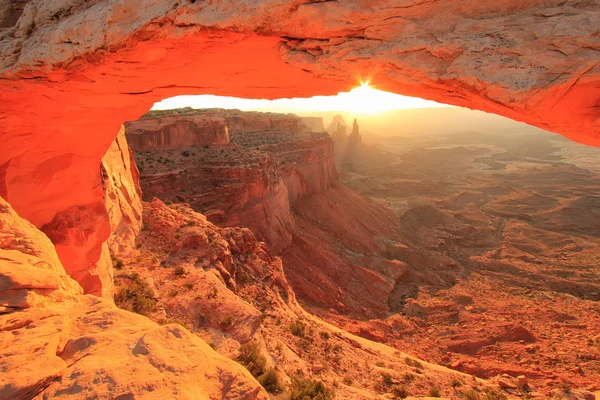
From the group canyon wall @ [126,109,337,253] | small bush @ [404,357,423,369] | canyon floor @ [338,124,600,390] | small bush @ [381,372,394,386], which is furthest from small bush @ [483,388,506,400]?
canyon wall @ [126,109,337,253]

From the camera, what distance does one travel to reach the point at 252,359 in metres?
6.62

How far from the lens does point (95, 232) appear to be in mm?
8031

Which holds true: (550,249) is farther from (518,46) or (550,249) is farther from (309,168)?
(518,46)

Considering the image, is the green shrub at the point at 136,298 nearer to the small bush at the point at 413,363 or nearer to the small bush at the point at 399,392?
the small bush at the point at 399,392

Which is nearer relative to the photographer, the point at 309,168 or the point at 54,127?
the point at 54,127

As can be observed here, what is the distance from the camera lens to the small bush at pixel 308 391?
19.4 feet

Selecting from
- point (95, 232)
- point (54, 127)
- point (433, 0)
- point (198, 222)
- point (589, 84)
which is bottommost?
point (198, 222)

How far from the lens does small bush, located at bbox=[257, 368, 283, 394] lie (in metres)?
5.90

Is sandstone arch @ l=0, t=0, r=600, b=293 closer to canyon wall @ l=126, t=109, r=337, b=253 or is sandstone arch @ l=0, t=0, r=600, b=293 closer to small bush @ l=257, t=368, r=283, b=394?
small bush @ l=257, t=368, r=283, b=394

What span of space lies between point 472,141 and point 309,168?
121 meters

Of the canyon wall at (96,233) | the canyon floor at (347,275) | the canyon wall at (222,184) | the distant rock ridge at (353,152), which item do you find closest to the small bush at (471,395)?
the canyon floor at (347,275)

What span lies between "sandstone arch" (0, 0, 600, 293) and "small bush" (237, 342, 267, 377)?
5.18 m

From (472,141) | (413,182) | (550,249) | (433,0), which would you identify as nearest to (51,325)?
(433,0)

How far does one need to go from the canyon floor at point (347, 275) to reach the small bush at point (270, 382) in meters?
0.04
